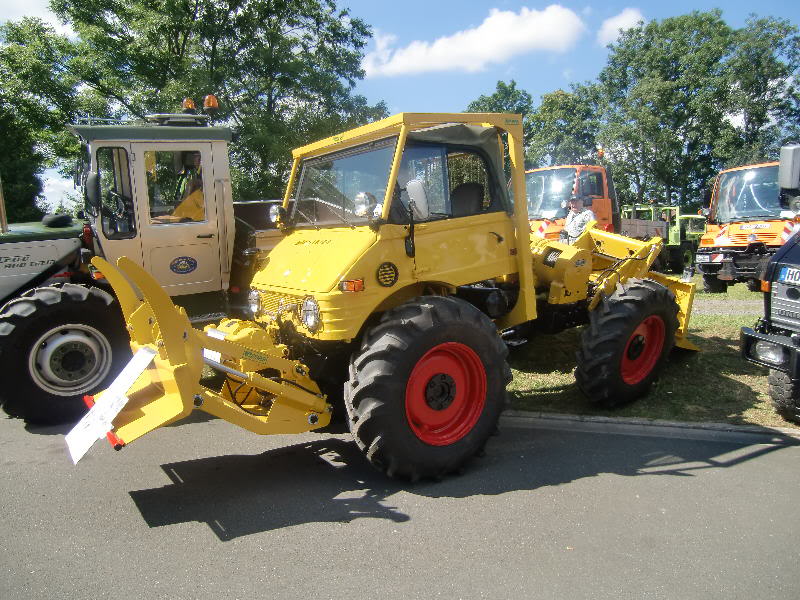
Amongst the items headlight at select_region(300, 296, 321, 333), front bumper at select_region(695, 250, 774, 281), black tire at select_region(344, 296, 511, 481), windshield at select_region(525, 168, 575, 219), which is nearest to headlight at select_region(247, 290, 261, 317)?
headlight at select_region(300, 296, 321, 333)

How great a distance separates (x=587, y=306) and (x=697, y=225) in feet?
80.1

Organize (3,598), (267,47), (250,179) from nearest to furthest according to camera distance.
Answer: (3,598) < (250,179) < (267,47)

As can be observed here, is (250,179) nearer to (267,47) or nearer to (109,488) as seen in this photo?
(267,47)

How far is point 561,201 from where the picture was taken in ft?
39.3

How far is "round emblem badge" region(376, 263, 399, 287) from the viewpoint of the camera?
416 centimetres

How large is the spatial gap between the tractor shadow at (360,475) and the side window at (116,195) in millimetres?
2988

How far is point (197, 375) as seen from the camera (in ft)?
11.7

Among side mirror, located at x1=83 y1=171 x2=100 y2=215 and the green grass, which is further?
side mirror, located at x1=83 y1=171 x2=100 y2=215

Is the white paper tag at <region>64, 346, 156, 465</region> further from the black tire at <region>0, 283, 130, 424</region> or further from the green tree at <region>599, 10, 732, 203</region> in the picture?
the green tree at <region>599, 10, 732, 203</region>

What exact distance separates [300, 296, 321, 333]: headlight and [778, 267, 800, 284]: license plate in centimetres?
374

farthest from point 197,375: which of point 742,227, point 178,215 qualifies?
point 742,227

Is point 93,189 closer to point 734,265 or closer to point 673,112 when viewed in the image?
point 734,265

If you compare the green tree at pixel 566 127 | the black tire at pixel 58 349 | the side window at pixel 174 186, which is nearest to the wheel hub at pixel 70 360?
the black tire at pixel 58 349

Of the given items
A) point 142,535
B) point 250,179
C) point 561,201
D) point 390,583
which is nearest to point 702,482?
point 390,583
